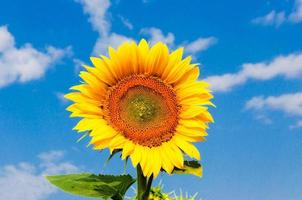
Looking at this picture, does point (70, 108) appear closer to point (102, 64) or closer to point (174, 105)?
point (102, 64)

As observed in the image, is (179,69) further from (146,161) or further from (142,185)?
(142,185)

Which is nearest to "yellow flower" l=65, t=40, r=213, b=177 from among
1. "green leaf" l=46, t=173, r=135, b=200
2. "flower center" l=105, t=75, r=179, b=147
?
"flower center" l=105, t=75, r=179, b=147

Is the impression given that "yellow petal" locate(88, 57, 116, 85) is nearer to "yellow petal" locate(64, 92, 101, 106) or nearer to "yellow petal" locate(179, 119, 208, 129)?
"yellow petal" locate(64, 92, 101, 106)

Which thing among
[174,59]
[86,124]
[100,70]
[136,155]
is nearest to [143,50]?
[174,59]

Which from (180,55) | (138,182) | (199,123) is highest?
(180,55)

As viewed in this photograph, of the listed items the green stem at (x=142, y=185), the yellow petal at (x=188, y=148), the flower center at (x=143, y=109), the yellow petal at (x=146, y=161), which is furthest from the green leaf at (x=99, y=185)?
the yellow petal at (x=188, y=148)

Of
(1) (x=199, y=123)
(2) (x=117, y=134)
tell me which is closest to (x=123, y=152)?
(2) (x=117, y=134)
